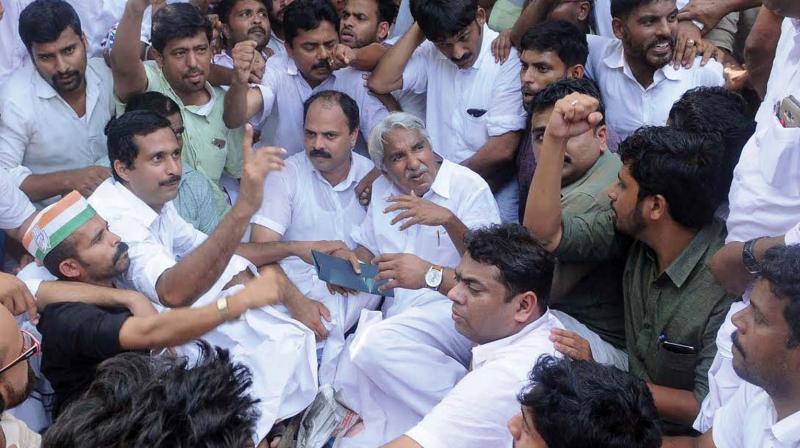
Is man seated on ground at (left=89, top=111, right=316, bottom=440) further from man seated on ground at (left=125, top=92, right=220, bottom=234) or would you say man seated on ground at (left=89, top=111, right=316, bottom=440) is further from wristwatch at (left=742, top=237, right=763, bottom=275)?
wristwatch at (left=742, top=237, right=763, bottom=275)

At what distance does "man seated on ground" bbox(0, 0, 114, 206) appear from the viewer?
14.7 ft

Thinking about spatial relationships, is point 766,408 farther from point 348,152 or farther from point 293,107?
point 293,107

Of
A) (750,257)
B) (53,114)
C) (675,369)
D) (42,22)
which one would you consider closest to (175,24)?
(42,22)

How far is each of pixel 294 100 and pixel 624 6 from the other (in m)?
1.87

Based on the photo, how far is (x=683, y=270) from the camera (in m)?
3.33

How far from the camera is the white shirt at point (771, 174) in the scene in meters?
2.88

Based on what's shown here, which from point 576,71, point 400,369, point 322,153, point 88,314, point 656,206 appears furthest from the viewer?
point 322,153

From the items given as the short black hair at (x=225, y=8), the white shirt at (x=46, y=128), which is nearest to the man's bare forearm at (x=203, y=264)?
the white shirt at (x=46, y=128)

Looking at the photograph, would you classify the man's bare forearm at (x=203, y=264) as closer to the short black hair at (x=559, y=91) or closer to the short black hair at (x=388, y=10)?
the short black hair at (x=559, y=91)

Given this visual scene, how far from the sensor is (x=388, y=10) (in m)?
5.72

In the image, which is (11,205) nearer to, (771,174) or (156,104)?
(156,104)

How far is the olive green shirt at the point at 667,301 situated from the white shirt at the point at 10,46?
2.99 metres

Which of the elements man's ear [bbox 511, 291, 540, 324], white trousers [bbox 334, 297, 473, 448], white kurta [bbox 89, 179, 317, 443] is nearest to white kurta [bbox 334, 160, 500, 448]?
white trousers [bbox 334, 297, 473, 448]

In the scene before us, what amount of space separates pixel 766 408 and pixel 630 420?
18.4 inches
